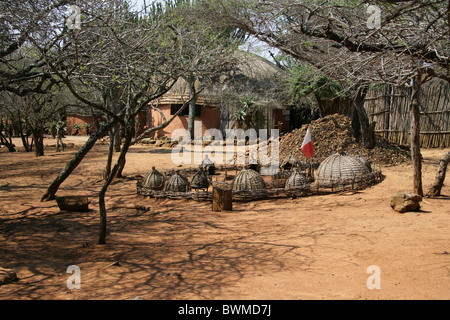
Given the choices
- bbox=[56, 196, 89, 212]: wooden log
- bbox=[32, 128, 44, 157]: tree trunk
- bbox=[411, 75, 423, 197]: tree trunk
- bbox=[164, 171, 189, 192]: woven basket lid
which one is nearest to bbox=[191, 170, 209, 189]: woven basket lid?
bbox=[164, 171, 189, 192]: woven basket lid

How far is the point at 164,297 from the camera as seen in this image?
4238 millimetres

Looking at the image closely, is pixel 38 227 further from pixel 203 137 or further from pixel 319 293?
pixel 203 137

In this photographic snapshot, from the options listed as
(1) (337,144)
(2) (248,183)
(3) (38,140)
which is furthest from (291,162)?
(3) (38,140)

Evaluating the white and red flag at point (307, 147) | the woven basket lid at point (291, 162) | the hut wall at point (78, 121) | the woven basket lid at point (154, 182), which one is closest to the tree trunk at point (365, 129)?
the woven basket lid at point (291, 162)

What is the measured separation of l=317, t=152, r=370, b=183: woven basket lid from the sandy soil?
72 centimetres

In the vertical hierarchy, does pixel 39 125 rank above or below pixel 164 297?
above

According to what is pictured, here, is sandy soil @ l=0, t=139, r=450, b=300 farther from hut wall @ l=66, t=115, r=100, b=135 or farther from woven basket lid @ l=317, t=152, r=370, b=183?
hut wall @ l=66, t=115, r=100, b=135

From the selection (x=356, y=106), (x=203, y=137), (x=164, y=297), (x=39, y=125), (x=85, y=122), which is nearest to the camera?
(x=164, y=297)

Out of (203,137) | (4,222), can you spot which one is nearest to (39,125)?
(203,137)

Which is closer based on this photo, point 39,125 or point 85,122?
point 39,125

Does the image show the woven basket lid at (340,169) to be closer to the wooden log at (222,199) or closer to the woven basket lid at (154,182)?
the wooden log at (222,199)

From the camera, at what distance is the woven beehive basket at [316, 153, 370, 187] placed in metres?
10.7
